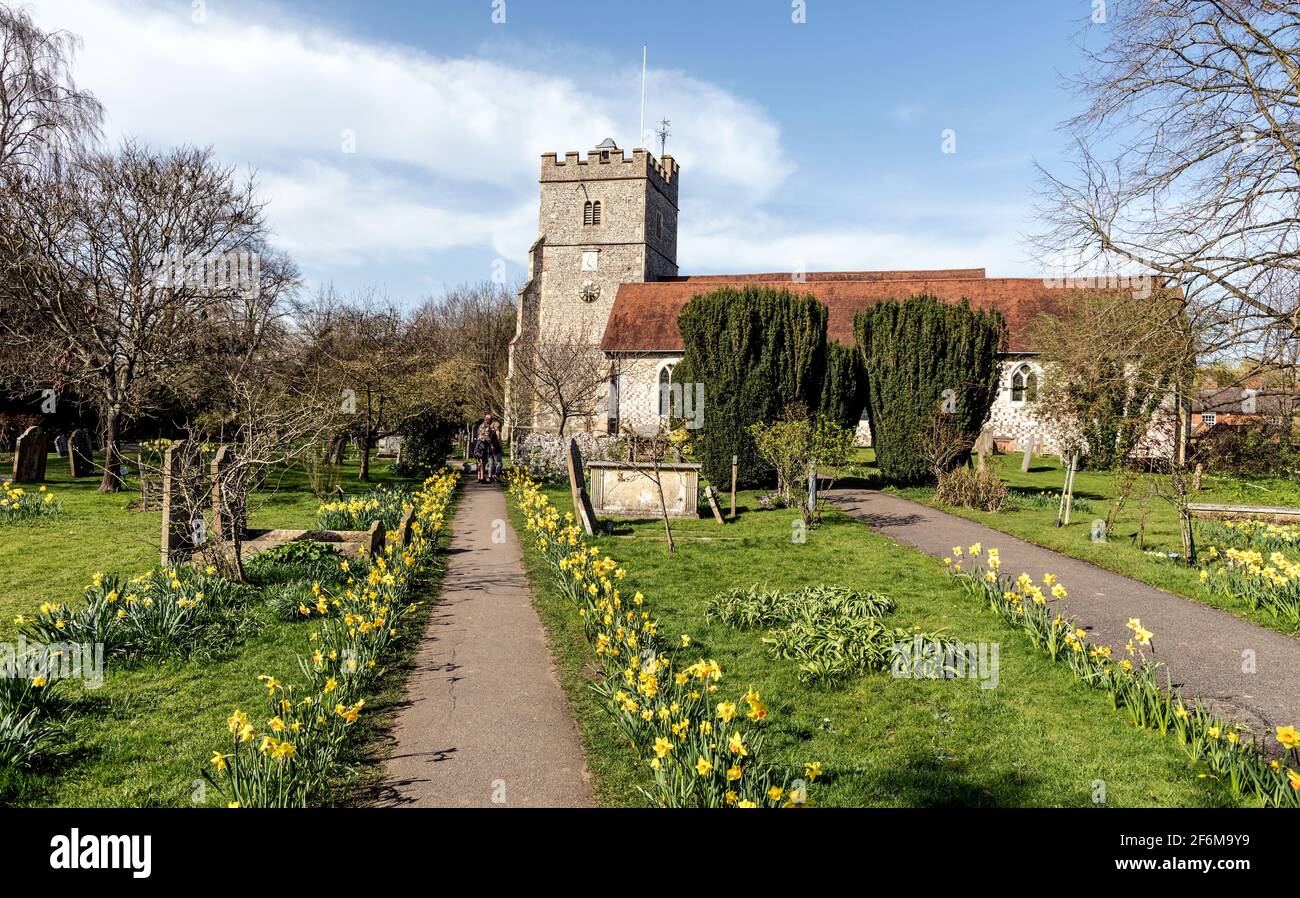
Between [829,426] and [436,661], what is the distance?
33.4 ft

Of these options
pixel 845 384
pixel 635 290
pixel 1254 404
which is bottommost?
pixel 1254 404

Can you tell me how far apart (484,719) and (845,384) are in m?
19.4

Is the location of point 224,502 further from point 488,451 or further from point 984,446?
point 984,446

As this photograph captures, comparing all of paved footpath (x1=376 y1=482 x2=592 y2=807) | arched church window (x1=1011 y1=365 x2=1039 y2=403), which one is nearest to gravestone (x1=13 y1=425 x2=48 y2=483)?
paved footpath (x1=376 y1=482 x2=592 y2=807)

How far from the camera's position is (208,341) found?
23.2 meters

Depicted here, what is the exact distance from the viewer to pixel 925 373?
2028cm

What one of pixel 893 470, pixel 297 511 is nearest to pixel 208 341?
pixel 297 511

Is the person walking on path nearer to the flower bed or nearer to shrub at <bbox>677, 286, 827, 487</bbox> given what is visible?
shrub at <bbox>677, 286, 827, 487</bbox>

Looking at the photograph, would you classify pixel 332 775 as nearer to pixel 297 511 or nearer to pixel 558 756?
pixel 558 756

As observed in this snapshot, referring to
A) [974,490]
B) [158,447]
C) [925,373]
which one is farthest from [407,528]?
[925,373]

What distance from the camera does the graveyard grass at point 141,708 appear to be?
14.0ft

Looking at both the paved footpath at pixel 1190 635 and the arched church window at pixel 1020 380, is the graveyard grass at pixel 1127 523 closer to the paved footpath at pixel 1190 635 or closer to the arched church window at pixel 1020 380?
the paved footpath at pixel 1190 635

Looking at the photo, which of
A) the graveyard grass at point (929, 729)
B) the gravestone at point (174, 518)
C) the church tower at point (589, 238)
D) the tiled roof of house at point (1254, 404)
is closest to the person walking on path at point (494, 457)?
the gravestone at point (174, 518)

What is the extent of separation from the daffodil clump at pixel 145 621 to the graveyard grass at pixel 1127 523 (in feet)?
32.5
